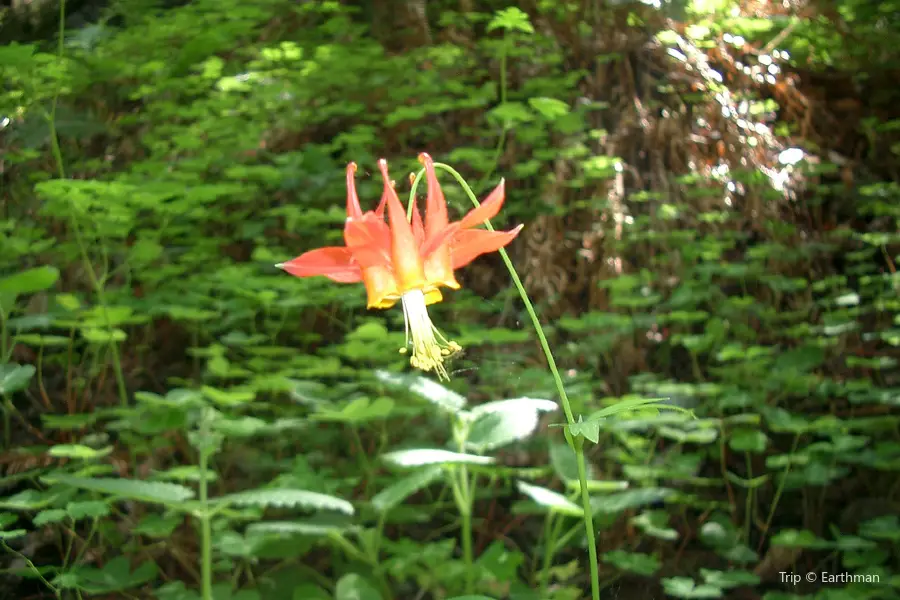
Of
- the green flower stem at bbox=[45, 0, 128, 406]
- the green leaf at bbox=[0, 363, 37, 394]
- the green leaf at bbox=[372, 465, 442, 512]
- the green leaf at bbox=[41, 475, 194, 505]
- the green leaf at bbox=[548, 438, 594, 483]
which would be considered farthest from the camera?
the green flower stem at bbox=[45, 0, 128, 406]

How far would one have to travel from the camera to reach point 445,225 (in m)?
0.83

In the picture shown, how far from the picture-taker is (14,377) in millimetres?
1621

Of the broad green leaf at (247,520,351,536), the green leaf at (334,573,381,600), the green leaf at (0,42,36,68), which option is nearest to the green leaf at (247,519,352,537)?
the broad green leaf at (247,520,351,536)

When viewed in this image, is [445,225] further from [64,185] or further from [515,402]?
[64,185]

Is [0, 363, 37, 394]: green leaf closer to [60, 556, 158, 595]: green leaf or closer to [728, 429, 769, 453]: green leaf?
[60, 556, 158, 595]: green leaf

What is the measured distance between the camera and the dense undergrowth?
187 centimetres

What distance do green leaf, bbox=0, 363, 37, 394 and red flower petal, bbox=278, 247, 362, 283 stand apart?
103 centimetres

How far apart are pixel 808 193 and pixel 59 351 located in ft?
8.55

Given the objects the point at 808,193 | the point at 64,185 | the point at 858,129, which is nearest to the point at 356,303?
the point at 64,185

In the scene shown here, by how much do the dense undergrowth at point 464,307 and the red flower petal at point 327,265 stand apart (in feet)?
1.99

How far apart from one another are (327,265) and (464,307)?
175 cm

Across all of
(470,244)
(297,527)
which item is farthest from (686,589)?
(470,244)

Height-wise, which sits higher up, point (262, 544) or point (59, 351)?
point (59, 351)

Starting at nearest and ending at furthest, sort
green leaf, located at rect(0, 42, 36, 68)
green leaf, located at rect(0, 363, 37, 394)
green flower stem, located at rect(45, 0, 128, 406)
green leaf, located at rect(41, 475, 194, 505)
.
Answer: green leaf, located at rect(41, 475, 194, 505)
green leaf, located at rect(0, 363, 37, 394)
green flower stem, located at rect(45, 0, 128, 406)
green leaf, located at rect(0, 42, 36, 68)
